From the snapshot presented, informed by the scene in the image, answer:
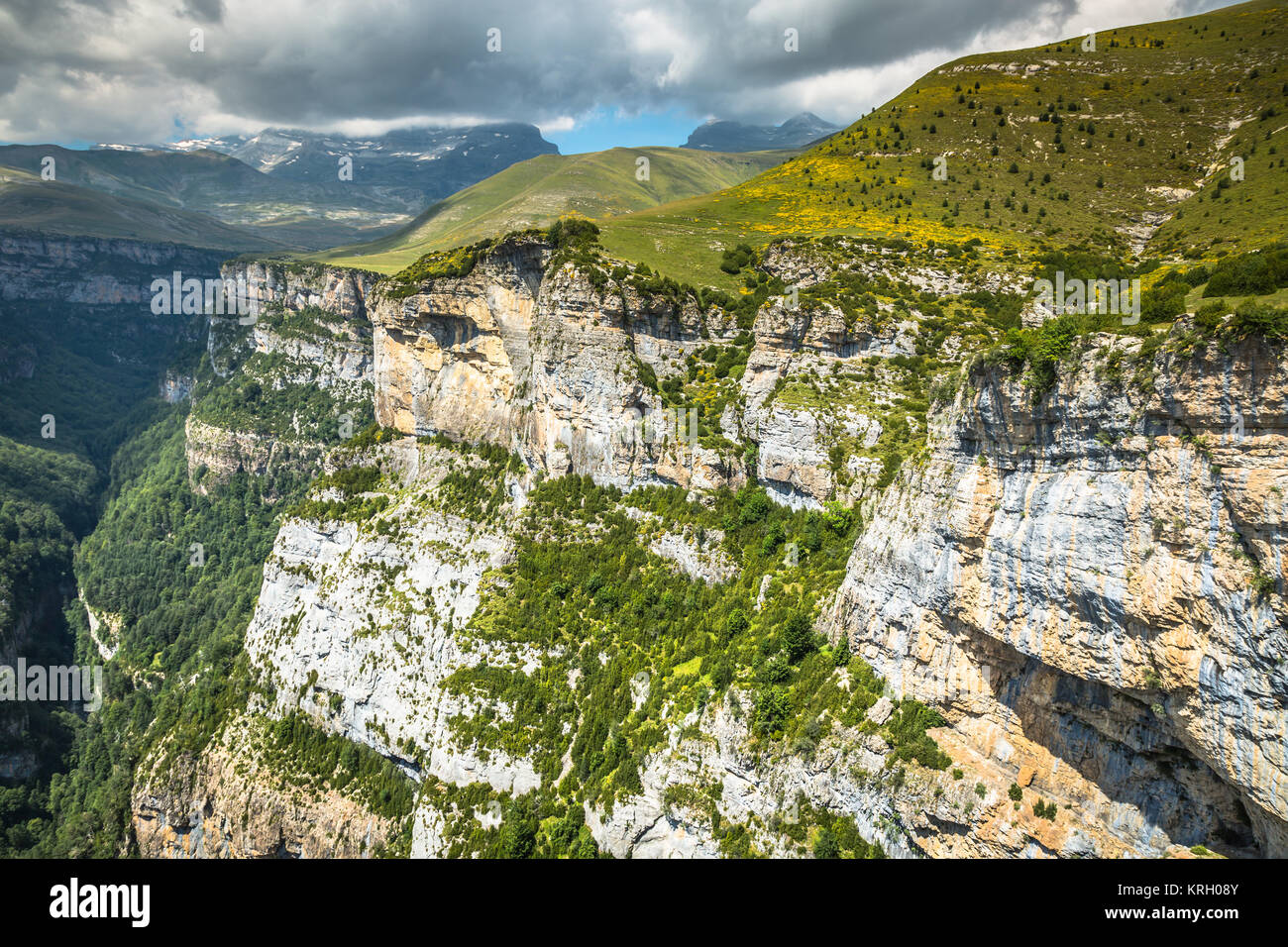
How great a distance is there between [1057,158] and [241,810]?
105365 millimetres

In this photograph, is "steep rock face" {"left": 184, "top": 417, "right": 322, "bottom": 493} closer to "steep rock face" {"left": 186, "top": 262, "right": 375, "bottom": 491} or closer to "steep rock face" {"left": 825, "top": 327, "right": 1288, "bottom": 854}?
"steep rock face" {"left": 186, "top": 262, "right": 375, "bottom": 491}

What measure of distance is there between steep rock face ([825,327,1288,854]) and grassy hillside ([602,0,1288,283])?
40.1 meters

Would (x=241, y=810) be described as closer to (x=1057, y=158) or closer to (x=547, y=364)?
(x=547, y=364)

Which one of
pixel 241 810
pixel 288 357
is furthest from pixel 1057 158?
pixel 288 357

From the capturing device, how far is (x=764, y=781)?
99.0 ft

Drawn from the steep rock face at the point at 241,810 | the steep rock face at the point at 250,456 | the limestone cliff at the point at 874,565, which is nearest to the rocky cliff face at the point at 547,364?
the limestone cliff at the point at 874,565

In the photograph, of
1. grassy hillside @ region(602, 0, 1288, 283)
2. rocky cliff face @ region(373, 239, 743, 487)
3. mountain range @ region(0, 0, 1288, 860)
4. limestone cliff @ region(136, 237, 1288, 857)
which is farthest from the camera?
grassy hillside @ region(602, 0, 1288, 283)

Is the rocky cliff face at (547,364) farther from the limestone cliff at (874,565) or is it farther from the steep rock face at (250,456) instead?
the steep rock face at (250,456)

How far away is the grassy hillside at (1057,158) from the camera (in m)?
58.5

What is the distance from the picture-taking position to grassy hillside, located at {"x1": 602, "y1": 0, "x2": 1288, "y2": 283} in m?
58.5

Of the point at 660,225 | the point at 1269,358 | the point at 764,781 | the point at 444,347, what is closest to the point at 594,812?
the point at 764,781

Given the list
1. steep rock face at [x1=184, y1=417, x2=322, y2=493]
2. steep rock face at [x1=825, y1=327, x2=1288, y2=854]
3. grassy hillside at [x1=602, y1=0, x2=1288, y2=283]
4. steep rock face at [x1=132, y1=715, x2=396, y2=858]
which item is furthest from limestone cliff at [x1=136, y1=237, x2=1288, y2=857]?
steep rock face at [x1=184, y1=417, x2=322, y2=493]
